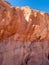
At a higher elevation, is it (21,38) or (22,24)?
(22,24)

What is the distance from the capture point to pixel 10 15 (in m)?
11.6

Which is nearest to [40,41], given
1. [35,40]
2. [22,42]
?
[35,40]

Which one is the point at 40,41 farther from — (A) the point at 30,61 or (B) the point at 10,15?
(B) the point at 10,15

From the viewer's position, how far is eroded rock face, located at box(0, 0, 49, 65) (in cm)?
1144

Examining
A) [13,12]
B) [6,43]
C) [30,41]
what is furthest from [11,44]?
[13,12]

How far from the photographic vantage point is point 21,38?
1184cm

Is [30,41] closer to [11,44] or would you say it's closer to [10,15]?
[11,44]

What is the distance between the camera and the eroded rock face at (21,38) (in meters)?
11.4

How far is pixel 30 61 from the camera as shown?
A: 11.5 metres

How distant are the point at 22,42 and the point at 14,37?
0.58 m

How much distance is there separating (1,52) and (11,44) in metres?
0.77

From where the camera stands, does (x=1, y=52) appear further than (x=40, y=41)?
No

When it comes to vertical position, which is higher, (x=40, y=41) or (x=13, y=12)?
(x=13, y=12)

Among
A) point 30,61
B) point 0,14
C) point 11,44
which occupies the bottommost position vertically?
point 30,61
